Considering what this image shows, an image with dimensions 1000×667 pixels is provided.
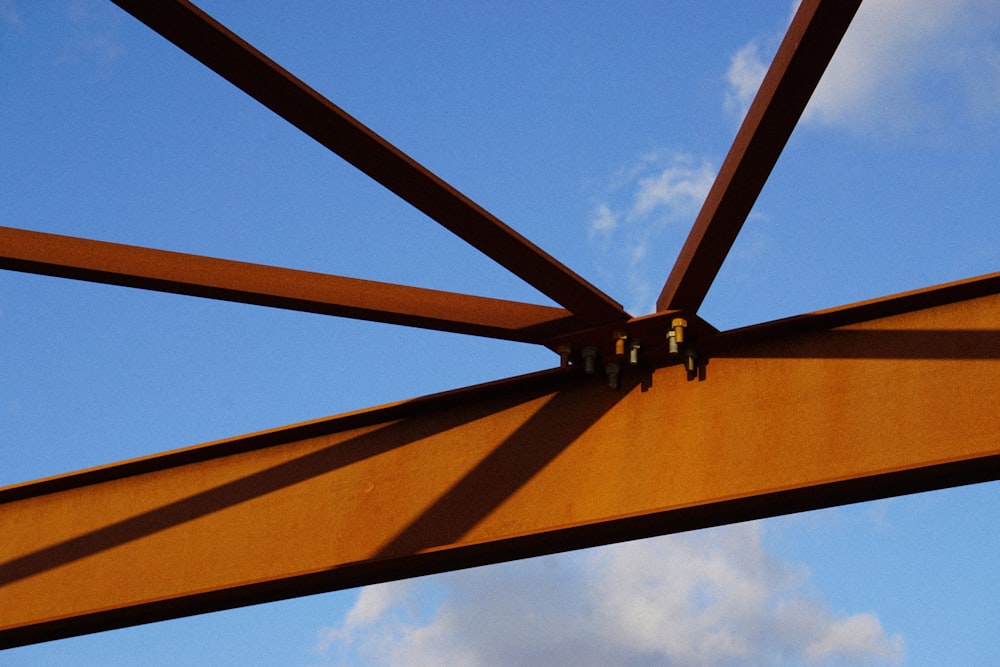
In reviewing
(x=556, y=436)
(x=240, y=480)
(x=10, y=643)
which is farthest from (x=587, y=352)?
(x=10, y=643)

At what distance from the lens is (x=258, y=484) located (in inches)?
273

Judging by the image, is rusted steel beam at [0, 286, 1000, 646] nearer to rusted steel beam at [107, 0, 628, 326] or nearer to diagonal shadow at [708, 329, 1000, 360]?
diagonal shadow at [708, 329, 1000, 360]

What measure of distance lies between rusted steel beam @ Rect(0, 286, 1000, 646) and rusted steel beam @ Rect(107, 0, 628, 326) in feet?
2.00

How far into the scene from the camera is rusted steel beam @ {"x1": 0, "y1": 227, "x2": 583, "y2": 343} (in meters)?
5.99

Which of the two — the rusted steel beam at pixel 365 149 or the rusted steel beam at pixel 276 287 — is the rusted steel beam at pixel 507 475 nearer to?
the rusted steel beam at pixel 276 287

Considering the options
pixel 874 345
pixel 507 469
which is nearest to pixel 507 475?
pixel 507 469

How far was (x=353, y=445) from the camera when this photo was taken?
682 cm

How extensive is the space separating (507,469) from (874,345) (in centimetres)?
170

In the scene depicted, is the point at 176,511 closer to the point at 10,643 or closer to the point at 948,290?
the point at 10,643

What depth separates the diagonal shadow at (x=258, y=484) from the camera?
21.6 feet

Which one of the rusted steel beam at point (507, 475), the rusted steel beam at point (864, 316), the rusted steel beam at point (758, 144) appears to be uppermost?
the rusted steel beam at point (758, 144)

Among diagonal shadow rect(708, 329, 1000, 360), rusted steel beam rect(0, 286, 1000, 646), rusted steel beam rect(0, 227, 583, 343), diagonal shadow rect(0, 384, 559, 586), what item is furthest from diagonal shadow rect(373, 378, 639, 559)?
diagonal shadow rect(708, 329, 1000, 360)

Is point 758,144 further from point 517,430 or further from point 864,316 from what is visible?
point 517,430

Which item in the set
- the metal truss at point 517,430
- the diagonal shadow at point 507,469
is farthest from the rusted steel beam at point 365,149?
the diagonal shadow at point 507,469
